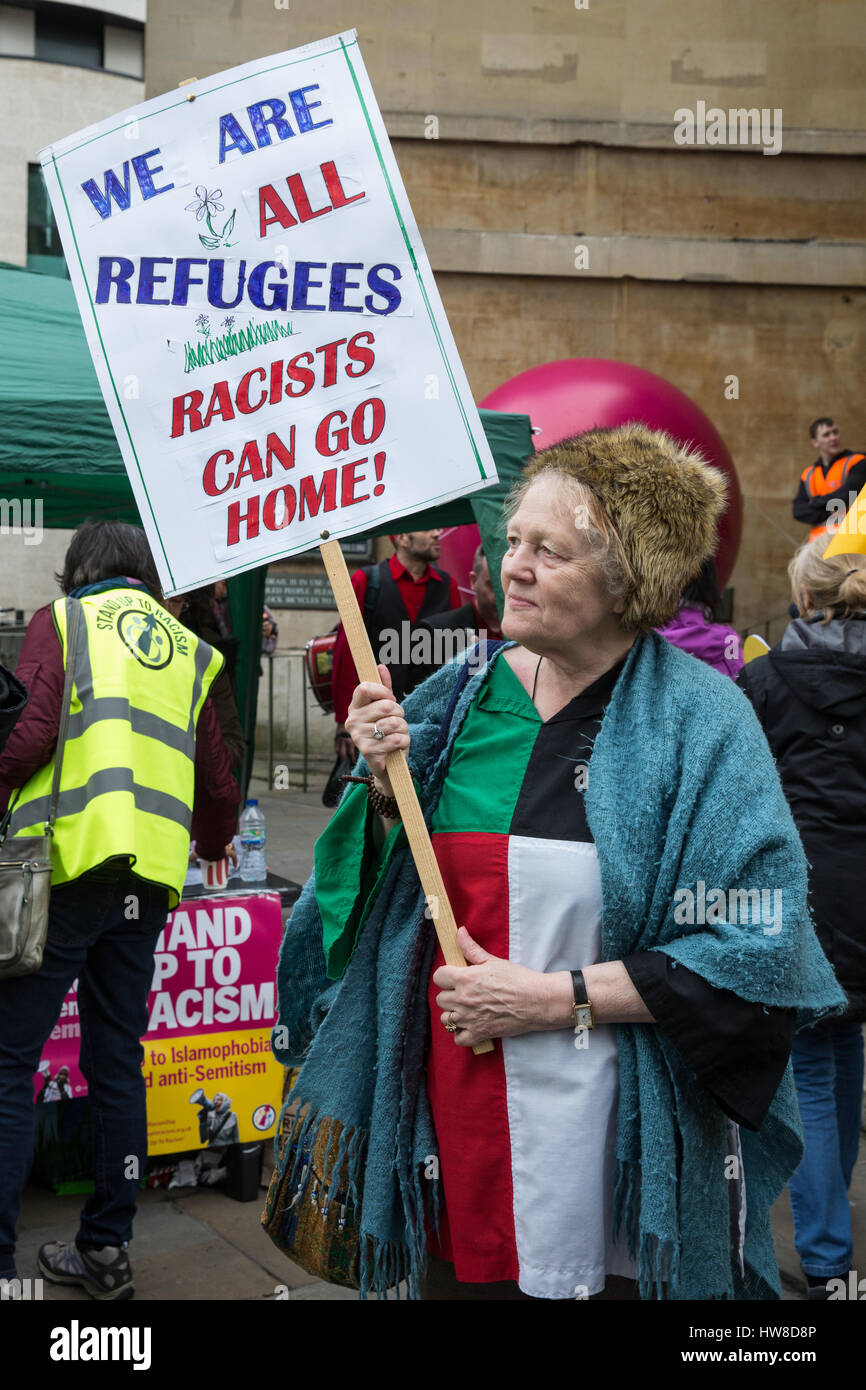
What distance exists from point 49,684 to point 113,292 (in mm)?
1223

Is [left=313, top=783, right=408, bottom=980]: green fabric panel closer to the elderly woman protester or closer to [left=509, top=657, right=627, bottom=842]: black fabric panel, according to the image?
the elderly woman protester

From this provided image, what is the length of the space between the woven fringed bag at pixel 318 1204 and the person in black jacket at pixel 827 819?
1.70 m

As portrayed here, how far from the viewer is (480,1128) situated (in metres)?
1.90

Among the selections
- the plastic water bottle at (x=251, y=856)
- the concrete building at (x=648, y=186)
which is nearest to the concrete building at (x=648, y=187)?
the concrete building at (x=648, y=186)

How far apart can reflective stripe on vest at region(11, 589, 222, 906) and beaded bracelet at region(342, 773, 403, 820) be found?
45.3 inches

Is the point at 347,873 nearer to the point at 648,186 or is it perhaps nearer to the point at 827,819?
the point at 827,819

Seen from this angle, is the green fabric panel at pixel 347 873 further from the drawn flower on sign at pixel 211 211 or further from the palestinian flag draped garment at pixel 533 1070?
the drawn flower on sign at pixel 211 211

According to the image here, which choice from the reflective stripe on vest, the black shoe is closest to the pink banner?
A: the black shoe

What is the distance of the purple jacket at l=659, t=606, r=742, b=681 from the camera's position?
3947 millimetres

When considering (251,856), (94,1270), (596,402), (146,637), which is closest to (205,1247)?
(94,1270)

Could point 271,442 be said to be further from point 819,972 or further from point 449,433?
point 819,972

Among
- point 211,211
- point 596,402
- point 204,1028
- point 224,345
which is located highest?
point 596,402

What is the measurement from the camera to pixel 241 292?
2.10 metres

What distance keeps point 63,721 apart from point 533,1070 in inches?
64.7
